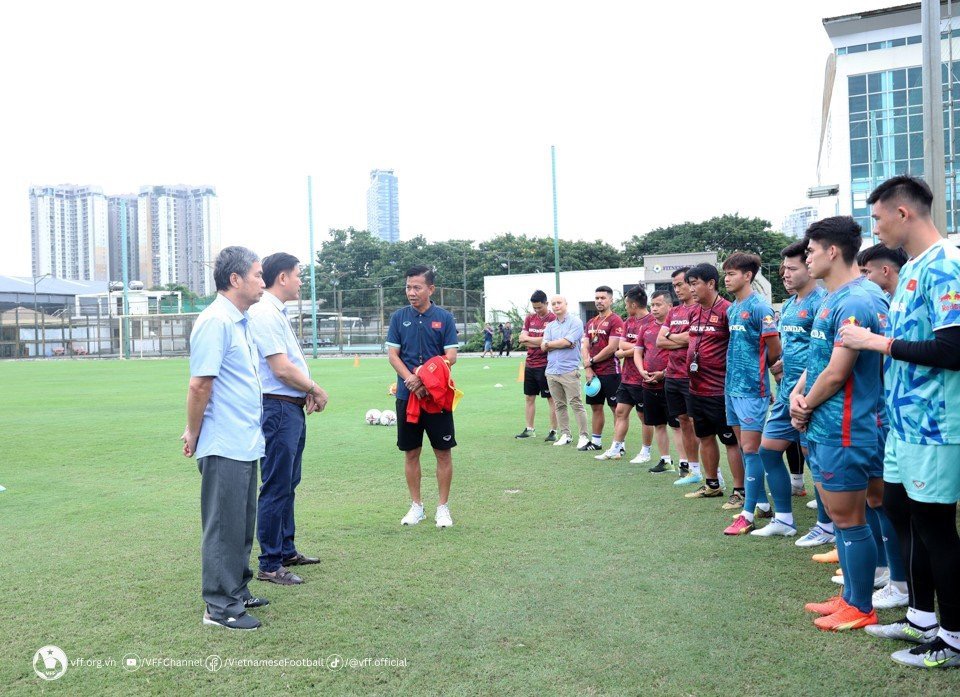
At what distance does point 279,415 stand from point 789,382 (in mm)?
3405

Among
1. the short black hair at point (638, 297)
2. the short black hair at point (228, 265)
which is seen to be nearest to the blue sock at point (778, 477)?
the short black hair at point (638, 297)

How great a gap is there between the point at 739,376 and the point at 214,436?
12.8ft

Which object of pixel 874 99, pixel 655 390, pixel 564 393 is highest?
pixel 874 99

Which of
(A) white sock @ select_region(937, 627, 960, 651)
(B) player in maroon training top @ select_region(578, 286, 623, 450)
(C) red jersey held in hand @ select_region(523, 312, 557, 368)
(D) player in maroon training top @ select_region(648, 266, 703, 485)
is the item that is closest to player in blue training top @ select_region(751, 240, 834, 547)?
(A) white sock @ select_region(937, 627, 960, 651)

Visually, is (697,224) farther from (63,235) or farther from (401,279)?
(63,235)

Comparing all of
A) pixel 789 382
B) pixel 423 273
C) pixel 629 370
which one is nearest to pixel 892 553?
pixel 789 382

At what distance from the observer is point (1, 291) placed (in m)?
67.8

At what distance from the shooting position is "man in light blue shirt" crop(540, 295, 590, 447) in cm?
1005

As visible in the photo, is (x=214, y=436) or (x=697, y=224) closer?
(x=214, y=436)

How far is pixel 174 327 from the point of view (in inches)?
1925

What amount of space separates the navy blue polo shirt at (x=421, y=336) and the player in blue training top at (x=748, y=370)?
223 cm

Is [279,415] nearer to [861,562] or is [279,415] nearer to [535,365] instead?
[861,562]

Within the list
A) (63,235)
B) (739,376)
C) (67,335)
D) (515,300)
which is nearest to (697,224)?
(515,300)

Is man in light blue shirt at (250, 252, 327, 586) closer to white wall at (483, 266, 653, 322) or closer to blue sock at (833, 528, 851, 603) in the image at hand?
blue sock at (833, 528, 851, 603)
